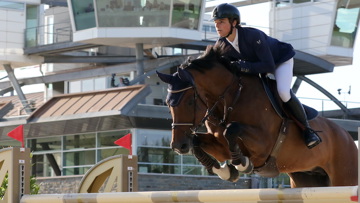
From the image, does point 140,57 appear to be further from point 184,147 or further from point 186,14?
point 184,147

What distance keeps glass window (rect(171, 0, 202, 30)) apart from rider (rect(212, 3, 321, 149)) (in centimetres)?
3084

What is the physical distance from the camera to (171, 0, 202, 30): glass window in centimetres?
4006

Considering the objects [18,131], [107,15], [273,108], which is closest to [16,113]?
[107,15]

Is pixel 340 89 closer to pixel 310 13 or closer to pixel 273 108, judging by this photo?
pixel 310 13

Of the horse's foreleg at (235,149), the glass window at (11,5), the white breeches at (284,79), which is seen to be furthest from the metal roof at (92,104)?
the horse's foreleg at (235,149)

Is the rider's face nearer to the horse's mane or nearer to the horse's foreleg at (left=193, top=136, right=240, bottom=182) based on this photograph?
the horse's mane

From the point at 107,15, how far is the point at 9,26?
310 inches

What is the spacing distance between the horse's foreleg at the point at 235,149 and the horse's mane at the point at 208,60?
0.64 metres

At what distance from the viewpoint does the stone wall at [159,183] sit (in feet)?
118

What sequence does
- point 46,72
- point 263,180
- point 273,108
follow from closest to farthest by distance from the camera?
point 273,108
point 263,180
point 46,72

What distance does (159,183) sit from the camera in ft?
118

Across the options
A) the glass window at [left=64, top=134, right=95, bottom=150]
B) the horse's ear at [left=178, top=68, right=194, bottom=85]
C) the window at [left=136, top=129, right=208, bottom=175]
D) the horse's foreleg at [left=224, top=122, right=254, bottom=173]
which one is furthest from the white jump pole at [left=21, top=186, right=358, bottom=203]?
the glass window at [left=64, top=134, right=95, bottom=150]

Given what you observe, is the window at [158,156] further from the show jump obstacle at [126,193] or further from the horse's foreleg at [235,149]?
→ the horse's foreleg at [235,149]

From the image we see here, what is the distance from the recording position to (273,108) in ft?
28.9
